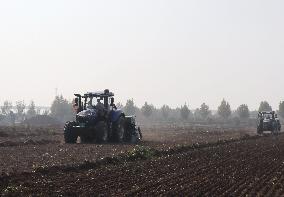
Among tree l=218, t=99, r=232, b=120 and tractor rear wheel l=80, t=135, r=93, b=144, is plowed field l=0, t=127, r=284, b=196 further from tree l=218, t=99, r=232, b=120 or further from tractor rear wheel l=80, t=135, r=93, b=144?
tree l=218, t=99, r=232, b=120

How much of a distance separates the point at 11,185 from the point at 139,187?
2893 mm

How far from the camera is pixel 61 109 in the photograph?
123000 millimetres

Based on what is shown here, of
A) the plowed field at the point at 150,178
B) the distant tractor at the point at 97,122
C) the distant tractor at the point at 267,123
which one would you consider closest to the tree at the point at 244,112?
the distant tractor at the point at 267,123

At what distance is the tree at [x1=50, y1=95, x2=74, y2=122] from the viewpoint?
120 meters

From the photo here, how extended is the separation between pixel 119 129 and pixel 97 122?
1709 millimetres

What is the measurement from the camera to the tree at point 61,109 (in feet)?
394

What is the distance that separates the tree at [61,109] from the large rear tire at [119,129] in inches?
3569

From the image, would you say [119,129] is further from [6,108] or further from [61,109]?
[6,108]

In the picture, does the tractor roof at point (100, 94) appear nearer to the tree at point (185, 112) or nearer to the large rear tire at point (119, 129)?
the large rear tire at point (119, 129)

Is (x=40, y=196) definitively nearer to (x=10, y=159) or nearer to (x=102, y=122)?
(x=10, y=159)

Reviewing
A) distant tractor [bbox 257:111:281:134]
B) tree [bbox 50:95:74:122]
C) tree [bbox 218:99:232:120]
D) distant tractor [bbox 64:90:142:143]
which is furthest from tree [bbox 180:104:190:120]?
distant tractor [bbox 64:90:142:143]

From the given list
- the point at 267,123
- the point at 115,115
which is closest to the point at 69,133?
the point at 115,115

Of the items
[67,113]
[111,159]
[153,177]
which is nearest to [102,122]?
[111,159]

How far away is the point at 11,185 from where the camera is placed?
11.5 metres
